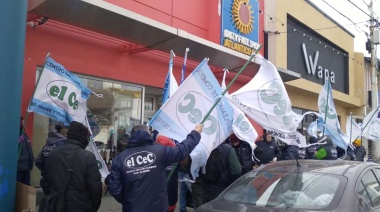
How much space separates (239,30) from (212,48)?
3.08 m

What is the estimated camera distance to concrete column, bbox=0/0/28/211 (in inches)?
153

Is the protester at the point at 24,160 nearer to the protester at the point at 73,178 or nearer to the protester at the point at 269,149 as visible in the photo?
the protester at the point at 73,178

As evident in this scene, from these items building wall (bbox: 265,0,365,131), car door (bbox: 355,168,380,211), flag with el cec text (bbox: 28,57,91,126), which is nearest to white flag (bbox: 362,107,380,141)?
building wall (bbox: 265,0,365,131)

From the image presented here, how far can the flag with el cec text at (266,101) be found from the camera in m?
5.38

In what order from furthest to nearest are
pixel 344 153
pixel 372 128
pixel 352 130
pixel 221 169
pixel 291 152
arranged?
pixel 372 128 → pixel 352 130 → pixel 344 153 → pixel 291 152 → pixel 221 169

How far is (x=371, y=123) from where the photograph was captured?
37.9 ft

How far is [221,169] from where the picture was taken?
5848mm

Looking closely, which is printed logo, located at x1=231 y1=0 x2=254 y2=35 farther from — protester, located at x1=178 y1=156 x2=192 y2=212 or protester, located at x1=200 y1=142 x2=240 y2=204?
protester, located at x1=200 y1=142 x2=240 y2=204

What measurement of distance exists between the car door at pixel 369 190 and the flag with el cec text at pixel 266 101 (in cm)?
136

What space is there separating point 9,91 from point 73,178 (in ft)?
3.59

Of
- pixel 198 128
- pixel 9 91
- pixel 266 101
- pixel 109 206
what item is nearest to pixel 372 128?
pixel 266 101

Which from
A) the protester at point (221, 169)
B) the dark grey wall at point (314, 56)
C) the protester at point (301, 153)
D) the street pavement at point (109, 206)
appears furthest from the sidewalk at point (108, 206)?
the dark grey wall at point (314, 56)

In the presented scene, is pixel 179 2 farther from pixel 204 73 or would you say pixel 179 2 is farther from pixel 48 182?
pixel 48 182

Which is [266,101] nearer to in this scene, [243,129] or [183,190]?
[243,129]
